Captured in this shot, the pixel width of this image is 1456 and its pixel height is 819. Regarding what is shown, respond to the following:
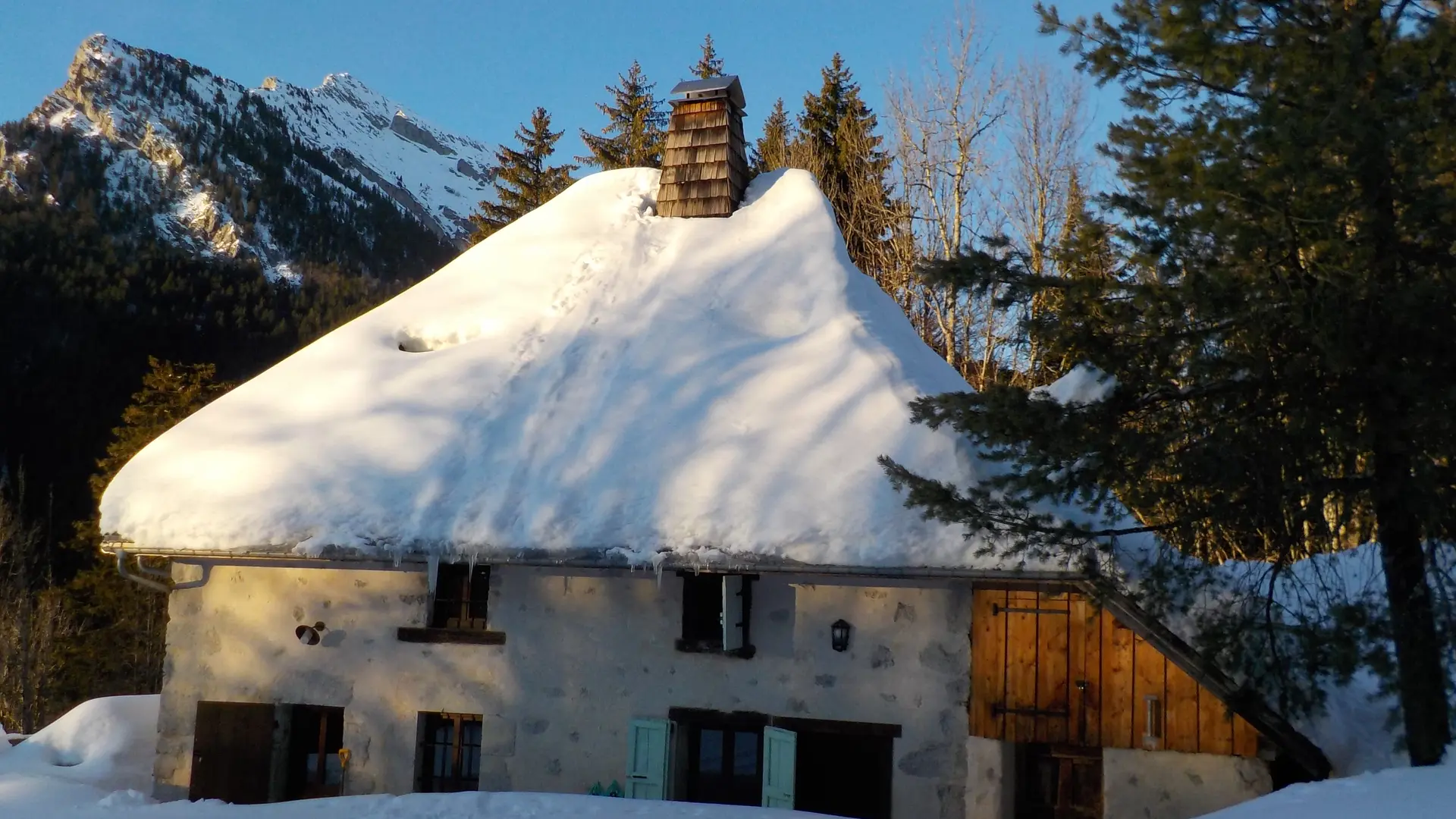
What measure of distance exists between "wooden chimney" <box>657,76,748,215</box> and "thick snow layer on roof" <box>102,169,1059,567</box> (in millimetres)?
347

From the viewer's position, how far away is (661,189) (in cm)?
1362

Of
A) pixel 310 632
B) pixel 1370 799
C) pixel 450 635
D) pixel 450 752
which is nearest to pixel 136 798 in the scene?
pixel 310 632

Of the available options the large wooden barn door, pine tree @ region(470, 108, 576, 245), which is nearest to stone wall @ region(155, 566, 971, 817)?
the large wooden barn door

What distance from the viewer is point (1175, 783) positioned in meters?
8.38

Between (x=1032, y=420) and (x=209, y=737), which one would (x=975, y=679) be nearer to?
(x=1032, y=420)

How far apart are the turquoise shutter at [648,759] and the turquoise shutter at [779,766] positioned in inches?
33.2

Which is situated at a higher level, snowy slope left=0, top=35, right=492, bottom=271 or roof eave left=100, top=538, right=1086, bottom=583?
snowy slope left=0, top=35, right=492, bottom=271

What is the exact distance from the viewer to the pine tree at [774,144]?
962 inches

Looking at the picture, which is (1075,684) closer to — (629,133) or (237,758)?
(237,758)

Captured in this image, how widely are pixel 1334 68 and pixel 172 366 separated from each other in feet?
84.3

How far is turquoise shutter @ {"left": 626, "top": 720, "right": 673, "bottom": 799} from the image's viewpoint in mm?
9117

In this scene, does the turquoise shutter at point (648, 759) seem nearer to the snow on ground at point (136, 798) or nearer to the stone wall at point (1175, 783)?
the snow on ground at point (136, 798)

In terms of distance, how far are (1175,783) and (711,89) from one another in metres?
9.08

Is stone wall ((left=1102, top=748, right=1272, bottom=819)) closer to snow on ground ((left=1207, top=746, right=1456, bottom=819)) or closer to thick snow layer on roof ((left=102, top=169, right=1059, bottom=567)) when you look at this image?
thick snow layer on roof ((left=102, top=169, right=1059, bottom=567))
